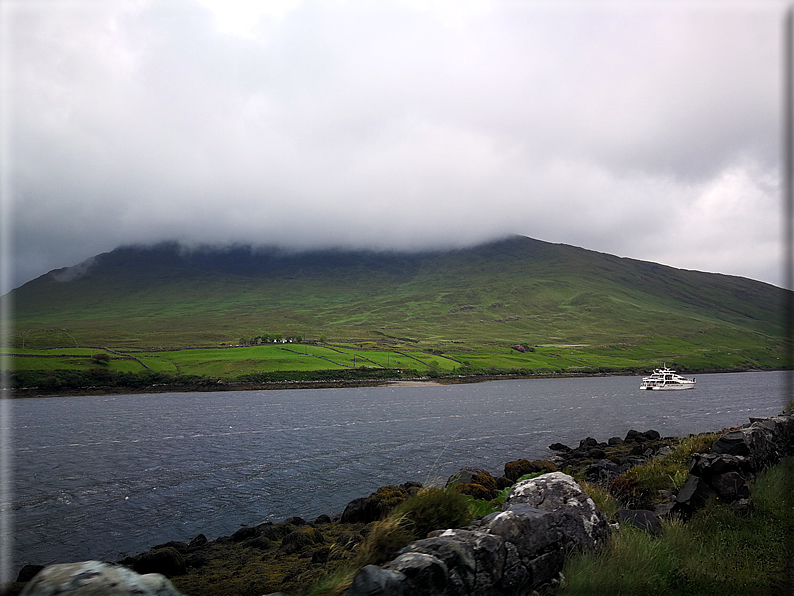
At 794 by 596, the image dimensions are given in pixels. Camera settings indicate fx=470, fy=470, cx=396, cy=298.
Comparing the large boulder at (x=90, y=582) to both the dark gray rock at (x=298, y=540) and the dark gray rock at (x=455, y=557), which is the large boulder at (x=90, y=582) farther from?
→ the dark gray rock at (x=298, y=540)

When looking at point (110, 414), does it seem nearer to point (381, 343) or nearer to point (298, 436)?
point (298, 436)

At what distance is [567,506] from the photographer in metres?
7.62

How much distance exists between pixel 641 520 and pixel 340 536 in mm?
12525

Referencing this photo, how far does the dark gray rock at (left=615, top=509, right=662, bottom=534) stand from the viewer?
30.1 ft

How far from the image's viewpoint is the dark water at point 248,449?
24.7 m

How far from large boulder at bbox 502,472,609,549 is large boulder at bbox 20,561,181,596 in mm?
5597

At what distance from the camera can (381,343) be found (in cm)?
17500

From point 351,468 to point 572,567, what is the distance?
99.8 feet

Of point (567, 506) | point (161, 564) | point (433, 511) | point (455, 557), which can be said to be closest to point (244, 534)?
point (161, 564)

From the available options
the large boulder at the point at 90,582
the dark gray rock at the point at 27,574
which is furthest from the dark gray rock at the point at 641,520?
the dark gray rock at the point at 27,574

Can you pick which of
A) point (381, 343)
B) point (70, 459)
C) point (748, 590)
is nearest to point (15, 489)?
point (70, 459)

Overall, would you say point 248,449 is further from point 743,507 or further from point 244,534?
point 743,507

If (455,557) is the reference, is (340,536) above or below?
below

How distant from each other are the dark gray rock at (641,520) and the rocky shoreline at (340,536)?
0.02 metres
